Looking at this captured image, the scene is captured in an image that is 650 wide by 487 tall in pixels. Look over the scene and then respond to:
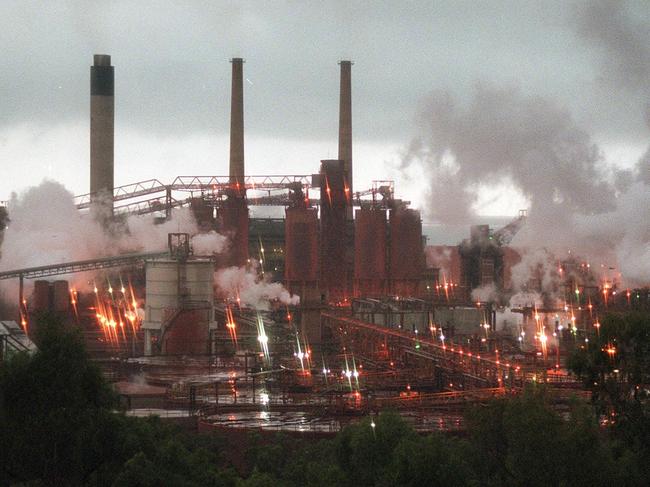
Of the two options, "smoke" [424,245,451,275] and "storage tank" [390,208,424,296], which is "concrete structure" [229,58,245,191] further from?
"smoke" [424,245,451,275]

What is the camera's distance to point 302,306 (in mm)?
51062

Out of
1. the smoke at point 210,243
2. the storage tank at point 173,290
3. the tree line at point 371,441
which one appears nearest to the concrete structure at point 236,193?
the smoke at point 210,243

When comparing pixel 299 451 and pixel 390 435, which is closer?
pixel 390 435

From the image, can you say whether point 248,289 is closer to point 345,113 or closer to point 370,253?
point 370,253

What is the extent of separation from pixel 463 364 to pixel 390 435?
41.5 feet

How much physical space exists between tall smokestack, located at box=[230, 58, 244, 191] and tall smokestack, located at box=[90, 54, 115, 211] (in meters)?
6.15

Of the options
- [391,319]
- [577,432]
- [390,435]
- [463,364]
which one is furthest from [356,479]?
[391,319]

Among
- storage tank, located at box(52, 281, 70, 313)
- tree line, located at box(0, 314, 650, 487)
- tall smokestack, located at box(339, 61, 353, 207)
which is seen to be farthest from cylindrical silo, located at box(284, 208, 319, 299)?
tree line, located at box(0, 314, 650, 487)

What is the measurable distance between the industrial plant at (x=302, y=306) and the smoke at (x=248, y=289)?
0.08 metres

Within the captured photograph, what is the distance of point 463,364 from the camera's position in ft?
114

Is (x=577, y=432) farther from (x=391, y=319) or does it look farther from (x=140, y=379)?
(x=391, y=319)

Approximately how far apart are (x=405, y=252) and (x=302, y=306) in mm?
11184

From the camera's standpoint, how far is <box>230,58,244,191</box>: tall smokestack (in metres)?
65.6

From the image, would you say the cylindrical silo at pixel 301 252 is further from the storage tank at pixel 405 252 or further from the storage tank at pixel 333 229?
the storage tank at pixel 405 252
